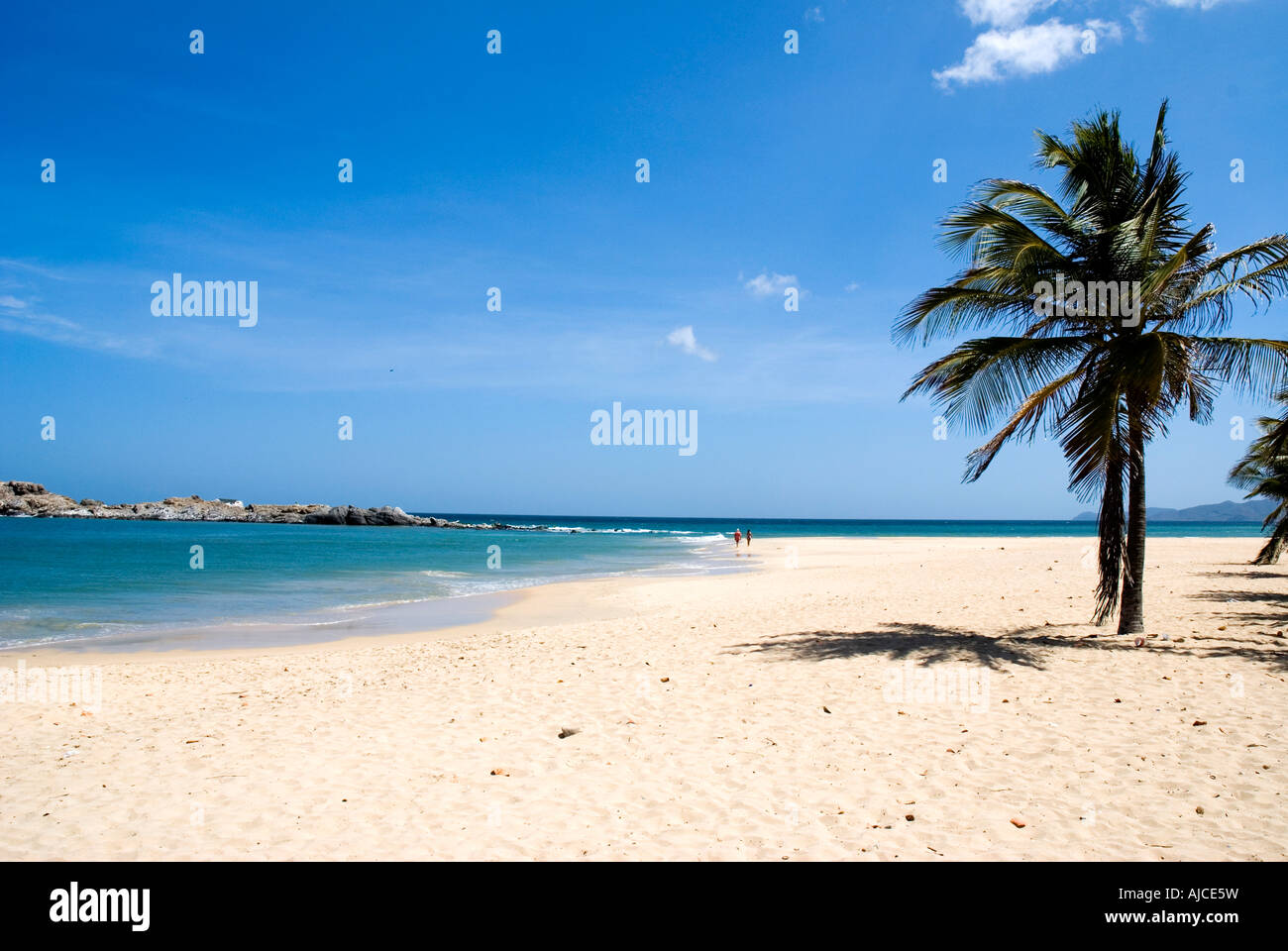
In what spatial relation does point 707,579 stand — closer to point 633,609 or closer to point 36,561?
point 633,609

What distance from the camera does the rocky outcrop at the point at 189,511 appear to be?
91.6 meters

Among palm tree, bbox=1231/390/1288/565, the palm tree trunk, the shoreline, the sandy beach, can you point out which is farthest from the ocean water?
palm tree, bbox=1231/390/1288/565

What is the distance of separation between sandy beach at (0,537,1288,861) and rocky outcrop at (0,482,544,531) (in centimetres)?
8657

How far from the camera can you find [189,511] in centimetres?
9781

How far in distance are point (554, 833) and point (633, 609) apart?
1212cm

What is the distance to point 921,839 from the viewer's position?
4.22 meters

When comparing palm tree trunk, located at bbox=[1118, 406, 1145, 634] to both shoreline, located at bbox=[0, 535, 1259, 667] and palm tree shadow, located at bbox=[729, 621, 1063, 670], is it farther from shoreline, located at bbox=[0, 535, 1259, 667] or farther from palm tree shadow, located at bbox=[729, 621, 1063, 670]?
palm tree shadow, located at bbox=[729, 621, 1063, 670]

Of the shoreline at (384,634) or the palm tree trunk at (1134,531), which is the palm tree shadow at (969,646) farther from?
the shoreline at (384,634)

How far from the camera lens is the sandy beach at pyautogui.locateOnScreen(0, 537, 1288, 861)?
4.33 m

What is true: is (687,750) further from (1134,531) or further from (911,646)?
(1134,531)

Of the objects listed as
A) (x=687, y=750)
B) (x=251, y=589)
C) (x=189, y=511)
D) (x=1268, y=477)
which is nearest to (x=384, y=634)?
(x=687, y=750)
